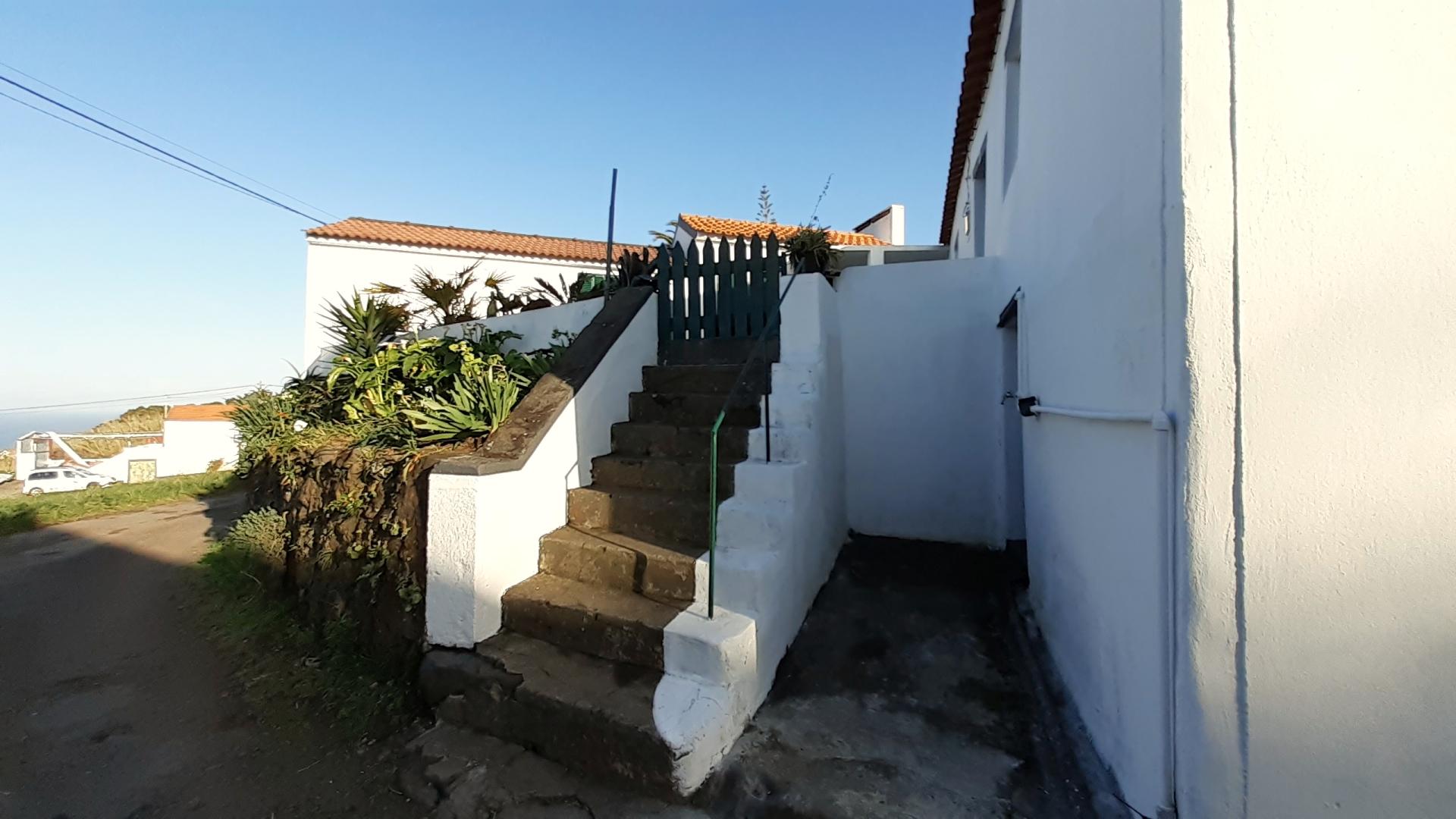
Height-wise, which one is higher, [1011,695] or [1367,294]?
[1367,294]

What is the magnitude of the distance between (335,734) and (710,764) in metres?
2.28

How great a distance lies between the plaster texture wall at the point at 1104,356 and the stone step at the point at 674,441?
196 centimetres

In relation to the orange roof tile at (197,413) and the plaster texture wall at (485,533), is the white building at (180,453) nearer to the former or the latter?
the orange roof tile at (197,413)

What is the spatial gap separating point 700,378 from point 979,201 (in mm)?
5557

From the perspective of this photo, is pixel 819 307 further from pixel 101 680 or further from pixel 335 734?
pixel 101 680

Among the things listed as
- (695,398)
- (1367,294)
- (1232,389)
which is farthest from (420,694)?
(1367,294)

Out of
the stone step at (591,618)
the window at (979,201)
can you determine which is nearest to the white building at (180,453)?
the stone step at (591,618)

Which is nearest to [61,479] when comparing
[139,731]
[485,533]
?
[139,731]

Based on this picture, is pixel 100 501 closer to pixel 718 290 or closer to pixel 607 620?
pixel 718 290

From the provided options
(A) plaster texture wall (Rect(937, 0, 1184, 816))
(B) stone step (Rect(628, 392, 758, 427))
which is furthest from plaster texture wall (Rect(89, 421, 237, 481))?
(A) plaster texture wall (Rect(937, 0, 1184, 816))

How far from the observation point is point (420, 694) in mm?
3059

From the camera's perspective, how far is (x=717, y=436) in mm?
2961

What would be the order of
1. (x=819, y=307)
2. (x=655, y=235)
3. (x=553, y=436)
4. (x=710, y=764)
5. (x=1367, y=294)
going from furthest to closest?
(x=655, y=235) → (x=819, y=307) → (x=553, y=436) → (x=710, y=764) → (x=1367, y=294)

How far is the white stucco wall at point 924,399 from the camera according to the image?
4.72 meters
